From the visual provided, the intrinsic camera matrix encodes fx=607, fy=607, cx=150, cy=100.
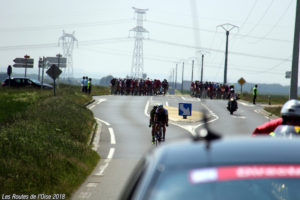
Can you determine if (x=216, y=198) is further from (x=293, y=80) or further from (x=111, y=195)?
(x=293, y=80)

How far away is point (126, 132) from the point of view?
29250 mm

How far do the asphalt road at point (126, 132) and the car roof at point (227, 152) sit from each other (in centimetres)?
24

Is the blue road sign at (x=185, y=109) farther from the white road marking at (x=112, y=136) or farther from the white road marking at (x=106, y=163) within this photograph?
the white road marking at (x=106, y=163)

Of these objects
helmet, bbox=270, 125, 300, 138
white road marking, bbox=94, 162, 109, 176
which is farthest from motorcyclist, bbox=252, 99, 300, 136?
white road marking, bbox=94, 162, 109, 176

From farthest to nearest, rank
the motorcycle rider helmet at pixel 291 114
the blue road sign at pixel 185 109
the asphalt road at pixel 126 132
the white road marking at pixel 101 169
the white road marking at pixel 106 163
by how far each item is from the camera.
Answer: the blue road sign at pixel 185 109
the white road marking at pixel 106 163
the white road marking at pixel 101 169
the asphalt road at pixel 126 132
the motorcycle rider helmet at pixel 291 114

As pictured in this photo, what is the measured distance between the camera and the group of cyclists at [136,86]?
61.6 meters

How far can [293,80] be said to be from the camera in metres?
24.6

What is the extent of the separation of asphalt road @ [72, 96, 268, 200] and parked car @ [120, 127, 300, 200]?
0.28 meters

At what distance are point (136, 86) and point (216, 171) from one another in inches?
2314

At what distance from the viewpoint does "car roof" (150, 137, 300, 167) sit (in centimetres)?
325

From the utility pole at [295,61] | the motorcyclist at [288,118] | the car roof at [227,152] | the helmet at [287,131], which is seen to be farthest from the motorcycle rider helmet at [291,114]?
the utility pole at [295,61]

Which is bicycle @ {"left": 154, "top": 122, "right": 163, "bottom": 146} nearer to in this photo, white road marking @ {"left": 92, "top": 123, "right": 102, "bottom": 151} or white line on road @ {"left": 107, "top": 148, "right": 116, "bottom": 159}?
white line on road @ {"left": 107, "top": 148, "right": 116, "bottom": 159}

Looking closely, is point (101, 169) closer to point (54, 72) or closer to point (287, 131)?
point (287, 131)

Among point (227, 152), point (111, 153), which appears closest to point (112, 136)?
point (111, 153)
